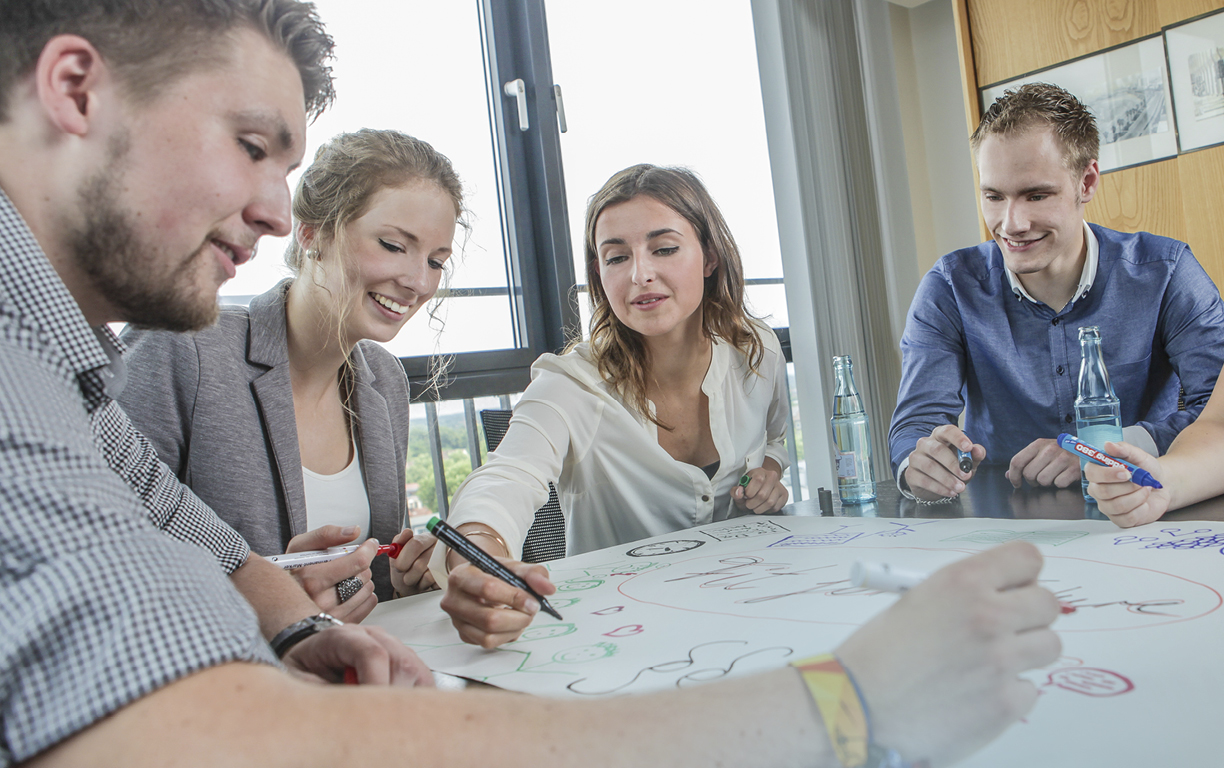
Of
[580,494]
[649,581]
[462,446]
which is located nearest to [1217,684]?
[649,581]

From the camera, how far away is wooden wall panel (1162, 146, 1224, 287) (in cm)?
244

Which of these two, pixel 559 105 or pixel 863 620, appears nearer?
pixel 863 620

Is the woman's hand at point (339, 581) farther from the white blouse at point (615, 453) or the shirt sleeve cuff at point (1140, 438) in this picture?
the shirt sleeve cuff at point (1140, 438)

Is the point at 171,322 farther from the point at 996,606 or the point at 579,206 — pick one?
the point at 579,206

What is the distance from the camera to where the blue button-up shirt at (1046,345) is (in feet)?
5.25

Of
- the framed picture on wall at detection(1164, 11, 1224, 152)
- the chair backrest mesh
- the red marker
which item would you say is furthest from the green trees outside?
the framed picture on wall at detection(1164, 11, 1224, 152)

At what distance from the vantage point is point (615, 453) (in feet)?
5.13

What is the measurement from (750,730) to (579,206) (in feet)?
8.48

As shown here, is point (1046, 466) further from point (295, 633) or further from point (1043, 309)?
point (295, 633)

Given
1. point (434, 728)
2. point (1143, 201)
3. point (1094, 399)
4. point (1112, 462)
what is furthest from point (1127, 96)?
point (434, 728)

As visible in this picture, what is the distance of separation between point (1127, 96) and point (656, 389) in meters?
2.12

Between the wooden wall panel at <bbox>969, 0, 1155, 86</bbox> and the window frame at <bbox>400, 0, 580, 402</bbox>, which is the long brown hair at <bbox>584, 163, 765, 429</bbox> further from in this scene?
the wooden wall panel at <bbox>969, 0, 1155, 86</bbox>

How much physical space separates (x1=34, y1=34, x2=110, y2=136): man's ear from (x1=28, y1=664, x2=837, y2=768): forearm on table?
16.9 inches

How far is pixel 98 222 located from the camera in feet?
1.93
